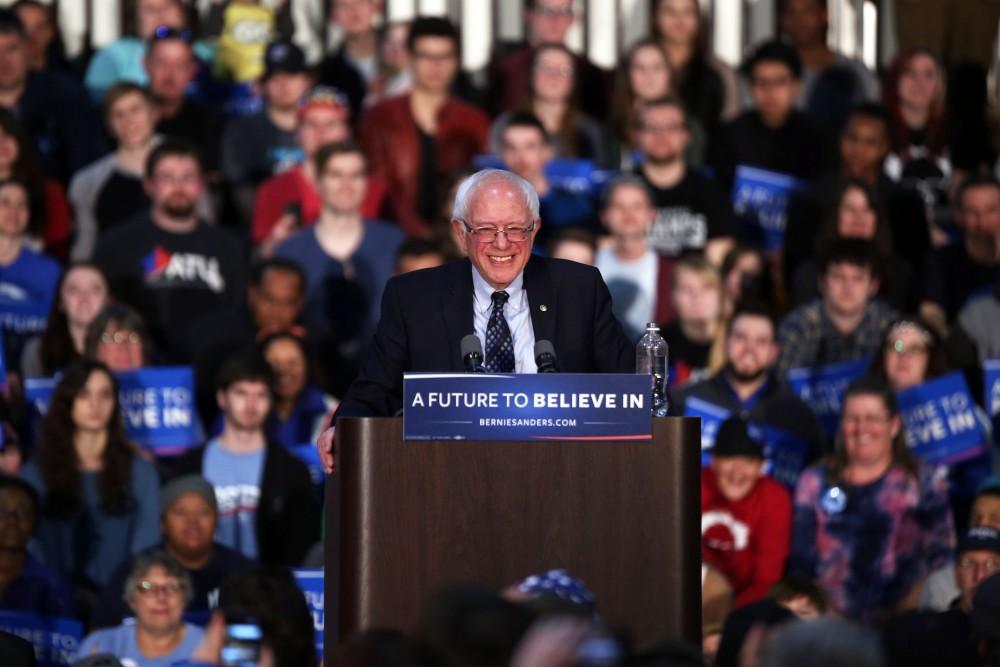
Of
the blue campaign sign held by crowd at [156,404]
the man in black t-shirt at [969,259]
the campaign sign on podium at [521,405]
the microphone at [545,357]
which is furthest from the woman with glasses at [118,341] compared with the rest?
the campaign sign on podium at [521,405]

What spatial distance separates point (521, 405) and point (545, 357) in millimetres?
270

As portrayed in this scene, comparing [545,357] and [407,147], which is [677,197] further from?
[545,357]

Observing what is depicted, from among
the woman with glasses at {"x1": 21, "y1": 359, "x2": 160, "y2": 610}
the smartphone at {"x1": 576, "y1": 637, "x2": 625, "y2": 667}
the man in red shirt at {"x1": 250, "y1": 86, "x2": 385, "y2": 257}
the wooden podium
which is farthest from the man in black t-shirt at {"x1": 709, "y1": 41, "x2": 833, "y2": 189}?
the smartphone at {"x1": 576, "y1": 637, "x2": 625, "y2": 667}

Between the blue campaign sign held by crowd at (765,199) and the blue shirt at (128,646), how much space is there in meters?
3.60

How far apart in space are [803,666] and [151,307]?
6038 mm

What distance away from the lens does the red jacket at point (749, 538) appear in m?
7.36

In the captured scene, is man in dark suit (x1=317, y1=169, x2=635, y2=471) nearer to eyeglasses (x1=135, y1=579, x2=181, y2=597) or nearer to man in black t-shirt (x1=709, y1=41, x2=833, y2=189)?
eyeglasses (x1=135, y1=579, x2=181, y2=597)

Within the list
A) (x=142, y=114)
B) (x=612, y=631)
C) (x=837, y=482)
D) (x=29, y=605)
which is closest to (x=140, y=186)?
(x=142, y=114)

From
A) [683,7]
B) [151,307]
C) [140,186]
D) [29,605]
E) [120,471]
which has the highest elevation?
[683,7]

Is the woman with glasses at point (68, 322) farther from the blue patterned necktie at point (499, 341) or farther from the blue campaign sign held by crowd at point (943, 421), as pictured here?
the blue patterned necktie at point (499, 341)

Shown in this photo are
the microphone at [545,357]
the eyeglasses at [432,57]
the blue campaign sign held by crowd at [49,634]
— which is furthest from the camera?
the eyeglasses at [432,57]

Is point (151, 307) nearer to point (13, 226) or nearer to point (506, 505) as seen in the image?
point (13, 226)

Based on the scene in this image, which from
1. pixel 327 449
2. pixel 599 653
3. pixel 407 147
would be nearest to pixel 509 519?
pixel 327 449

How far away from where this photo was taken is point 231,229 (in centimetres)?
972
